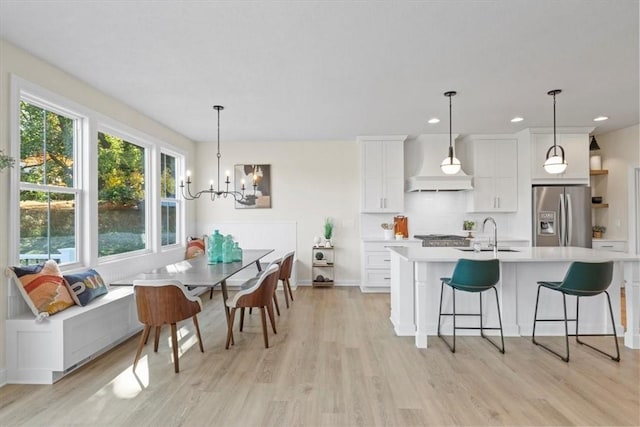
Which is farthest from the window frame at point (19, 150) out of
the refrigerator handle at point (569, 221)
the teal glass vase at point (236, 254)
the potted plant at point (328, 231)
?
the refrigerator handle at point (569, 221)

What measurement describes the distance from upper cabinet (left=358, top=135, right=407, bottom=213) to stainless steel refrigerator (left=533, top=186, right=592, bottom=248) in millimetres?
2122

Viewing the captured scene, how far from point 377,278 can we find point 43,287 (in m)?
4.36

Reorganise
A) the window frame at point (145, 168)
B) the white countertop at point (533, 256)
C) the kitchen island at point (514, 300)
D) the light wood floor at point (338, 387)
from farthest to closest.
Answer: the window frame at point (145, 168), the kitchen island at point (514, 300), the white countertop at point (533, 256), the light wood floor at point (338, 387)

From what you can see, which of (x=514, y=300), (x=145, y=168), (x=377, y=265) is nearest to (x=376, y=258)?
(x=377, y=265)

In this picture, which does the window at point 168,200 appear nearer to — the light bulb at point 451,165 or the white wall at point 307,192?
the white wall at point 307,192

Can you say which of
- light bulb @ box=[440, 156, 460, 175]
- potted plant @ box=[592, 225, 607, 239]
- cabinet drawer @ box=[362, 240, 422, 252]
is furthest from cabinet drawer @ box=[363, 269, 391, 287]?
potted plant @ box=[592, 225, 607, 239]

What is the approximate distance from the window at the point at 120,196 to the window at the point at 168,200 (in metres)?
0.48

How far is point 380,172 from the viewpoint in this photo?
5.94 meters

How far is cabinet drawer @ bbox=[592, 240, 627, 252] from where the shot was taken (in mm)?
5480

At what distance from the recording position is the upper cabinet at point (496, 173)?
230 inches

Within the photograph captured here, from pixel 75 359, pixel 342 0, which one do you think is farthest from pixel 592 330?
pixel 75 359

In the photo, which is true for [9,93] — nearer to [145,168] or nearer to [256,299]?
[145,168]

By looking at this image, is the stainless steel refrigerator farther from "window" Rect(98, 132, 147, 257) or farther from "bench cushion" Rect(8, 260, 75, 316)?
"bench cushion" Rect(8, 260, 75, 316)

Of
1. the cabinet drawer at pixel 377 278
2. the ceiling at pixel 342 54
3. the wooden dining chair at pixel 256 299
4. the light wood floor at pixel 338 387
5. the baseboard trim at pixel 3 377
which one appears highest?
the ceiling at pixel 342 54
